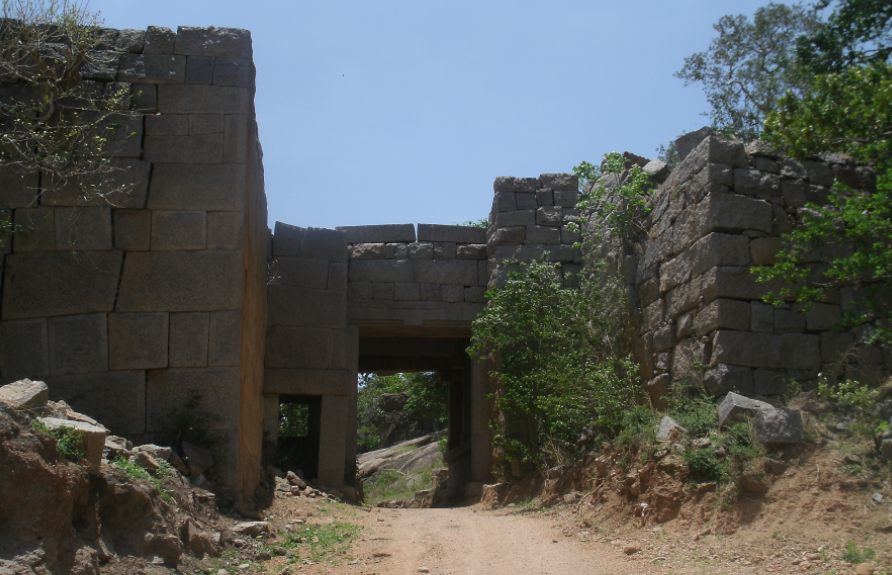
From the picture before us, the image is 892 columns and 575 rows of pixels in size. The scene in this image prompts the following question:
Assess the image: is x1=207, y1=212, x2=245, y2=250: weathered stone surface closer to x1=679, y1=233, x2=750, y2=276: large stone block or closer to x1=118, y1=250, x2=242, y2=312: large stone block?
x1=118, y1=250, x2=242, y2=312: large stone block

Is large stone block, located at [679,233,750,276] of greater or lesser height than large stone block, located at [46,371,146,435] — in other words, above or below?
above

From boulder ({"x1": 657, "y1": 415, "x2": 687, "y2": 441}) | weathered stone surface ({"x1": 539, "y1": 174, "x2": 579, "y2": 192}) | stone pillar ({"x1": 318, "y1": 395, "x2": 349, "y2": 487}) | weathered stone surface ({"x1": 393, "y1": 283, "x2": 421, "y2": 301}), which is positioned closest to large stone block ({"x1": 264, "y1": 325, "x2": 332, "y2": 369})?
stone pillar ({"x1": 318, "y1": 395, "x2": 349, "y2": 487})

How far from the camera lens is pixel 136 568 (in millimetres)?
4496

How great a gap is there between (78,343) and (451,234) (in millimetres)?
6092

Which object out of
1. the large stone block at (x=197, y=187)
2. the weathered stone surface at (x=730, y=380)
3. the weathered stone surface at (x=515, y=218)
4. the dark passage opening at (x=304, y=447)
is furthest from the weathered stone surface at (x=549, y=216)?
the large stone block at (x=197, y=187)

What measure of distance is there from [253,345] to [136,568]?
4.25m

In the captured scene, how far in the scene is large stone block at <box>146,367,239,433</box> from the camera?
699 centimetres

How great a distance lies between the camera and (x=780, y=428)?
5.94 meters

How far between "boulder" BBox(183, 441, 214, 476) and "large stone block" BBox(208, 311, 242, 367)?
0.78 metres

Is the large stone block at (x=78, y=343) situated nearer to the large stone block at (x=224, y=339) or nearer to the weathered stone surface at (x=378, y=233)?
the large stone block at (x=224, y=339)

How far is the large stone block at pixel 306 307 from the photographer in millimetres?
10633

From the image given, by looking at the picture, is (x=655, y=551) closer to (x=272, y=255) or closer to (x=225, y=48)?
(x=225, y=48)

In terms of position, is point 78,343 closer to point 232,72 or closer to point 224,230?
point 224,230

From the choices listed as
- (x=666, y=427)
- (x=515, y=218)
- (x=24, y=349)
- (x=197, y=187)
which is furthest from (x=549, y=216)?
(x=24, y=349)
